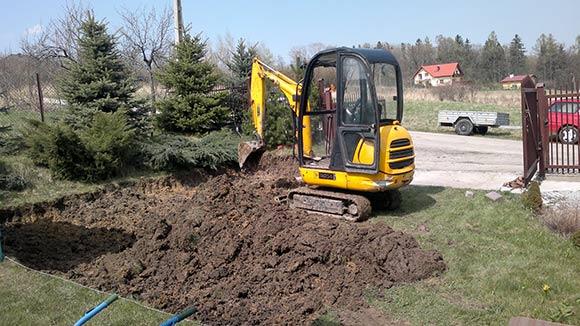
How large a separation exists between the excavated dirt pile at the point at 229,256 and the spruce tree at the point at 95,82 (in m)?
3.87

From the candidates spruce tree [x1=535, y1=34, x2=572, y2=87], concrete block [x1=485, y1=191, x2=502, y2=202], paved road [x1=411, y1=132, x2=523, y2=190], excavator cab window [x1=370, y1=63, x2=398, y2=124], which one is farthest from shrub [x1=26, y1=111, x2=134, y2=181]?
spruce tree [x1=535, y1=34, x2=572, y2=87]

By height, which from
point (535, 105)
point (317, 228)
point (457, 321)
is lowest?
point (457, 321)

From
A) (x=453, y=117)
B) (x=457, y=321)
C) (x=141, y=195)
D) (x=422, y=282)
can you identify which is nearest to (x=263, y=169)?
(x=141, y=195)

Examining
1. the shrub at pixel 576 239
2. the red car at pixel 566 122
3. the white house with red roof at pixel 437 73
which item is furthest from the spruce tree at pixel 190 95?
the white house with red roof at pixel 437 73

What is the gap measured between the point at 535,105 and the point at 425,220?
3945 mm

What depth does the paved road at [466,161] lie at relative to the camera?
11.3 metres

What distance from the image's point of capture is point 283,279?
616 cm

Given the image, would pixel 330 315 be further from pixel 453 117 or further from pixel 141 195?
pixel 453 117

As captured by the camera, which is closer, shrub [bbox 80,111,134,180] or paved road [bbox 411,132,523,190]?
shrub [bbox 80,111,134,180]

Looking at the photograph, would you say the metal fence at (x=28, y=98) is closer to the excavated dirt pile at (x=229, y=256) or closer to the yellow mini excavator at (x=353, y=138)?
the excavated dirt pile at (x=229, y=256)

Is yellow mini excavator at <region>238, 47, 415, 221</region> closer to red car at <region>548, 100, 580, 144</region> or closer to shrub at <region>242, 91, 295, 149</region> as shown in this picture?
red car at <region>548, 100, 580, 144</region>

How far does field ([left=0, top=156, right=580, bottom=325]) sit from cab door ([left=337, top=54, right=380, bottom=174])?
1.07m

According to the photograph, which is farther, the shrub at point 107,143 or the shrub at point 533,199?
the shrub at point 107,143

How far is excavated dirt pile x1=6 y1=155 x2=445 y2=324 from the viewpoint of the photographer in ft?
18.8
